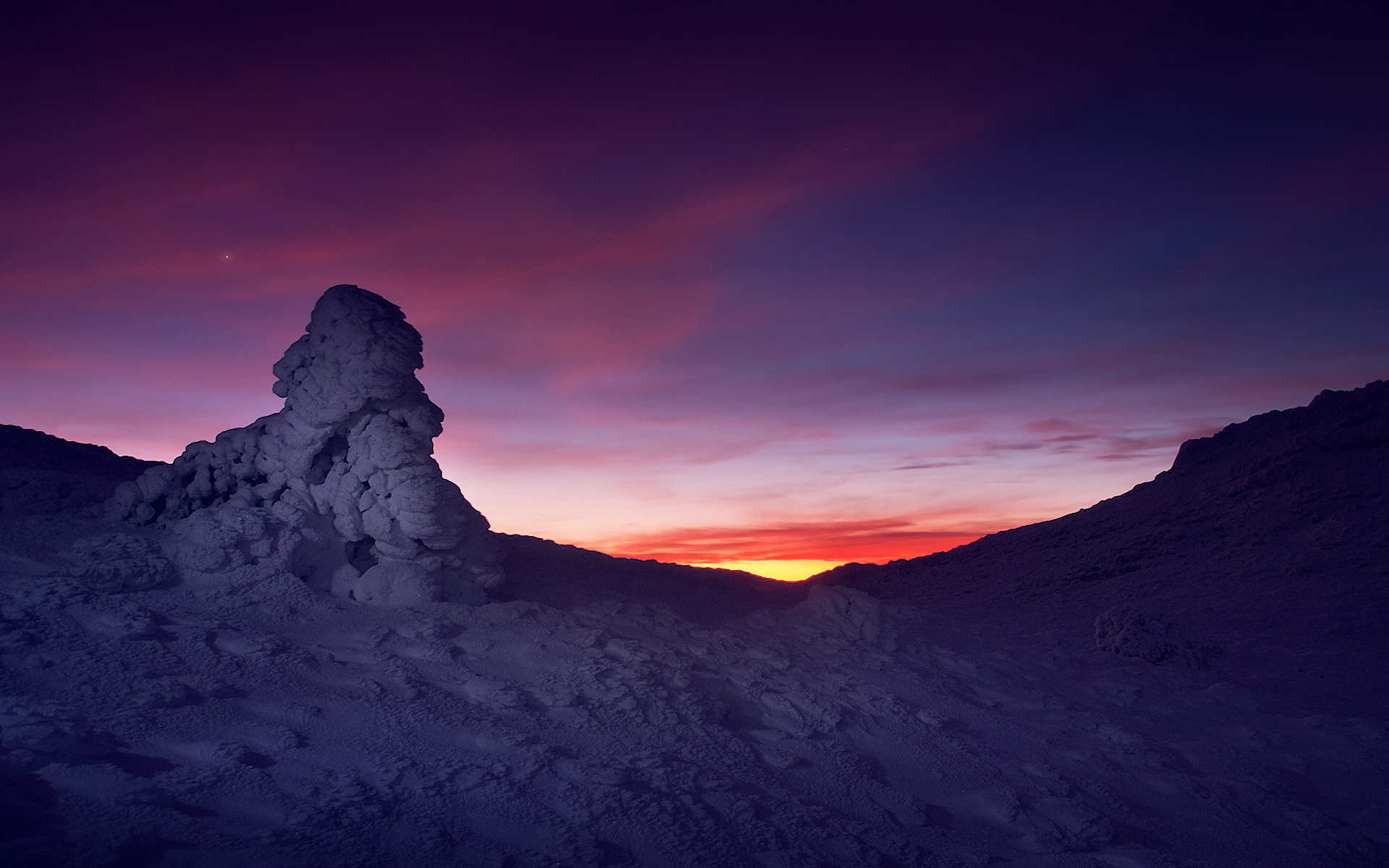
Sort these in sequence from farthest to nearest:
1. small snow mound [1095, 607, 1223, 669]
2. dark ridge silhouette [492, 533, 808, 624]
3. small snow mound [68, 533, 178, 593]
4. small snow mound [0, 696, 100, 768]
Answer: small snow mound [1095, 607, 1223, 669], dark ridge silhouette [492, 533, 808, 624], small snow mound [68, 533, 178, 593], small snow mound [0, 696, 100, 768]

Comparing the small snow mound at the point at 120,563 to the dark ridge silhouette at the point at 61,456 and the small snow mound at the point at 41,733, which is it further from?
the dark ridge silhouette at the point at 61,456

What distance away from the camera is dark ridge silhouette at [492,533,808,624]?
29.4ft

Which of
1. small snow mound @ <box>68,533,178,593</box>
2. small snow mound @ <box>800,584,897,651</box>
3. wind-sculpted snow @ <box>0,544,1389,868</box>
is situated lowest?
wind-sculpted snow @ <box>0,544,1389,868</box>

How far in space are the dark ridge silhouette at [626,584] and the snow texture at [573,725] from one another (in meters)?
0.14

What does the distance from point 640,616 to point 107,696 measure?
4807mm

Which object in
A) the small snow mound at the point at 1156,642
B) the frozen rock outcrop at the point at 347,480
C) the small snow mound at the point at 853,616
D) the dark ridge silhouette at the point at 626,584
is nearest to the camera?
the frozen rock outcrop at the point at 347,480

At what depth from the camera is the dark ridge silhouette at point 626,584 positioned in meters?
8.96

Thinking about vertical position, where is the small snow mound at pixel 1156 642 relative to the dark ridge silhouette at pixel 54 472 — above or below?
below

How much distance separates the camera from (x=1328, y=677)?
9.38 metres

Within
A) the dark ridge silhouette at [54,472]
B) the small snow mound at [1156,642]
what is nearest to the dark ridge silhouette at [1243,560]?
the small snow mound at [1156,642]

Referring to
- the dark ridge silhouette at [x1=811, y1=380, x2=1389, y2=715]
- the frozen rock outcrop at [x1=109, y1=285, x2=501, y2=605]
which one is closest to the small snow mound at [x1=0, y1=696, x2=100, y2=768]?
the frozen rock outcrop at [x1=109, y1=285, x2=501, y2=605]

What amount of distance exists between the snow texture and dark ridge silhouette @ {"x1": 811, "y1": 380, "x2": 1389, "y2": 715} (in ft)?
2.75

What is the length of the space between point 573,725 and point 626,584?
16.1 ft

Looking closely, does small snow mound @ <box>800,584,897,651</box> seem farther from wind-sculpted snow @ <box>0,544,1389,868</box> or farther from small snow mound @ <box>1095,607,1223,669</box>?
small snow mound @ <box>1095,607,1223,669</box>
